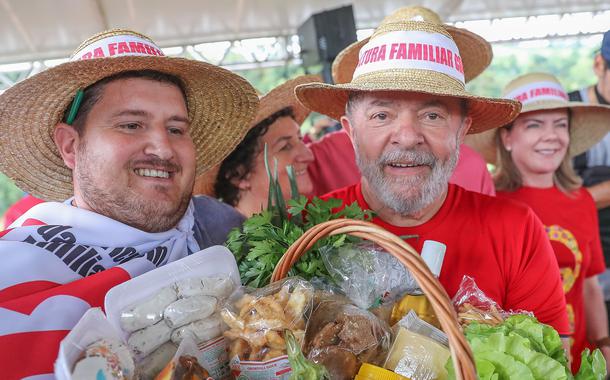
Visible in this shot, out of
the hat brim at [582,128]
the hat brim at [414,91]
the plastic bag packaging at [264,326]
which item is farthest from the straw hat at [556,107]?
the plastic bag packaging at [264,326]

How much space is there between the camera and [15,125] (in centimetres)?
163

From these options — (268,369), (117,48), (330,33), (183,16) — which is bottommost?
(268,369)

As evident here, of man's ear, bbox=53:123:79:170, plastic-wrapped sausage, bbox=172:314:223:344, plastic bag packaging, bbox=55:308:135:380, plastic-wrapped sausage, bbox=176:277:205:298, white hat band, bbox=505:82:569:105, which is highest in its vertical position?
white hat band, bbox=505:82:569:105

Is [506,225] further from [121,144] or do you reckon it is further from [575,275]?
[121,144]

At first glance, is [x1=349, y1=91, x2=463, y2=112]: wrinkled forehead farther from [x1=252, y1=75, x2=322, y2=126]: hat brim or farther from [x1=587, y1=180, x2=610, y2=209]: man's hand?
[x1=587, y1=180, x2=610, y2=209]: man's hand

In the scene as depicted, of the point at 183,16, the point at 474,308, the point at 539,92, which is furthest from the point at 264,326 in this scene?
the point at 183,16

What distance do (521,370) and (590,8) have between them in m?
→ 7.06

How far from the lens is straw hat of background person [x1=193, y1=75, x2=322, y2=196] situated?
100 inches

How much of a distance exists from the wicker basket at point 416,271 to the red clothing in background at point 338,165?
69.2 inches

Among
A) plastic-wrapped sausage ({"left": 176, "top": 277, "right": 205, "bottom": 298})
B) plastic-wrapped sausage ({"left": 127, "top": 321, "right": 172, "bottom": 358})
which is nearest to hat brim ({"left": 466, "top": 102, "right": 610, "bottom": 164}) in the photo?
plastic-wrapped sausage ({"left": 176, "top": 277, "right": 205, "bottom": 298})

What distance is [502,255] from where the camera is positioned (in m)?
1.74

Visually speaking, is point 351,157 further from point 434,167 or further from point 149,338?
point 149,338

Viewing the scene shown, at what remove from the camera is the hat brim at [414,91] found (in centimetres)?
163

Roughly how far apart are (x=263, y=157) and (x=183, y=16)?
3608 millimetres
